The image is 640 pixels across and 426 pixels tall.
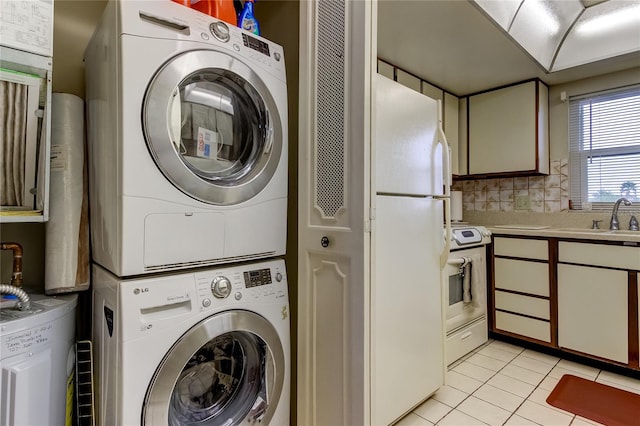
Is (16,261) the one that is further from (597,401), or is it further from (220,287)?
(597,401)

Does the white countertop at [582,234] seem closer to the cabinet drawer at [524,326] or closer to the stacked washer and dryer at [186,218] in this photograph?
the cabinet drawer at [524,326]

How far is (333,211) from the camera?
4.24 ft

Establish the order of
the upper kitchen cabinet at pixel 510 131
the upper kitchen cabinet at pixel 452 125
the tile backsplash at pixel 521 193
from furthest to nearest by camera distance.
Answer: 1. the upper kitchen cabinet at pixel 452 125
2. the tile backsplash at pixel 521 193
3. the upper kitchen cabinet at pixel 510 131

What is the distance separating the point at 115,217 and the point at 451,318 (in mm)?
2054

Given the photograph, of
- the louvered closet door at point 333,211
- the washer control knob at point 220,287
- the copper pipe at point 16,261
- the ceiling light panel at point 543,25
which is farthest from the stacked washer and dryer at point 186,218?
the ceiling light panel at point 543,25

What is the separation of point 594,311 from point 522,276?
46 centimetres

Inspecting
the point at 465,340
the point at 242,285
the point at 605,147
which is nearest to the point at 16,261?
the point at 242,285

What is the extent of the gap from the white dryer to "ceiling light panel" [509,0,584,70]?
5.82ft

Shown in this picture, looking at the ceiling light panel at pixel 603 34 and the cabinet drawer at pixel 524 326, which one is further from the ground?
the ceiling light panel at pixel 603 34

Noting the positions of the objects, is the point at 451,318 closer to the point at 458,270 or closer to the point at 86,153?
the point at 458,270

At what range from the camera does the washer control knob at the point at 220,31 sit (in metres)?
1.14

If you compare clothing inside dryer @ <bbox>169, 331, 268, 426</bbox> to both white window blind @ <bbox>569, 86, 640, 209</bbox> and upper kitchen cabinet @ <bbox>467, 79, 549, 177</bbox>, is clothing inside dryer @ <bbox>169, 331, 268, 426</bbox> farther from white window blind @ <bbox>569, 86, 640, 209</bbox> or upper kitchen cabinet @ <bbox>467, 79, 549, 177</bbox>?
white window blind @ <bbox>569, 86, 640, 209</bbox>

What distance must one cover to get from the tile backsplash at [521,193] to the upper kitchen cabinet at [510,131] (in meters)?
0.14

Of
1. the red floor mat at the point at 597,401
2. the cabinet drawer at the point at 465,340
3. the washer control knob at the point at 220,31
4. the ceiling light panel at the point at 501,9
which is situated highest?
the ceiling light panel at the point at 501,9
